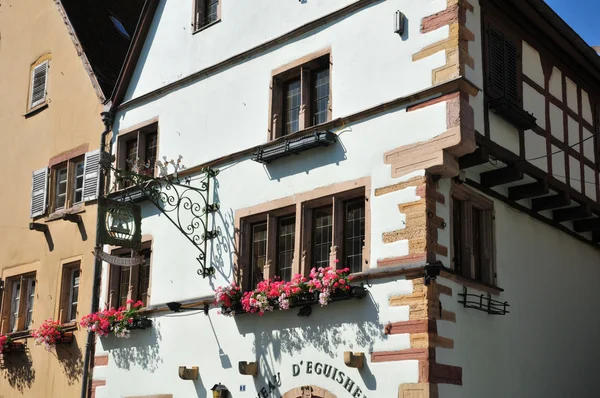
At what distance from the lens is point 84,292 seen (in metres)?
16.0

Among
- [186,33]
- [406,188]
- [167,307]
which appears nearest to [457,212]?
[406,188]

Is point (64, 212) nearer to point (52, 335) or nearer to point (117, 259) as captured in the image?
point (52, 335)

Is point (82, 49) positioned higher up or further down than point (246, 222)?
higher up

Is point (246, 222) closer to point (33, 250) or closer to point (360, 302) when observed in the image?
point (360, 302)

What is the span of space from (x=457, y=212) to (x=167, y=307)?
4.89 m

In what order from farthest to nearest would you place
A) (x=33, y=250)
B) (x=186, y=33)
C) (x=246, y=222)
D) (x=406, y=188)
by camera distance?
(x=33, y=250) → (x=186, y=33) → (x=246, y=222) → (x=406, y=188)

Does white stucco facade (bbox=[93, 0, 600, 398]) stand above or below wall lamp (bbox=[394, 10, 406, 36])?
below

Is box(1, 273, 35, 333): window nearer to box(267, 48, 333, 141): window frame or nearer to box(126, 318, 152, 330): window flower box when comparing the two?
box(126, 318, 152, 330): window flower box

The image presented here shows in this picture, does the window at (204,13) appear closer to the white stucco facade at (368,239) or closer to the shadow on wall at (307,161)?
the white stucco facade at (368,239)

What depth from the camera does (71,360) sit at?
15.8 m

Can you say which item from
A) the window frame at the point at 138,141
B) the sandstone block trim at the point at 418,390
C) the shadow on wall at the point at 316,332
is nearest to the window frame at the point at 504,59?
the shadow on wall at the point at 316,332

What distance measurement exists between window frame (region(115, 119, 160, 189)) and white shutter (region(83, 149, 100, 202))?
485 millimetres

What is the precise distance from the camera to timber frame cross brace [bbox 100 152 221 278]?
14.0 m

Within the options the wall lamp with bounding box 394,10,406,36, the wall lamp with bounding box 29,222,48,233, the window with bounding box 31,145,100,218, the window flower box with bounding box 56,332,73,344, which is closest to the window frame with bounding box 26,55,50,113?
the window with bounding box 31,145,100,218
